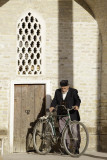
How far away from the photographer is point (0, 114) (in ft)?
39.5

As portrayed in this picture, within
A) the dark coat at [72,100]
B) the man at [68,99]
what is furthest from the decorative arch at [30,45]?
the dark coat at [72,100]

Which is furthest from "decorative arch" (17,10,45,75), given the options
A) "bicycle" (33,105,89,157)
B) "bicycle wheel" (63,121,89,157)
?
"bicycle wheel" (63,121,89,157)

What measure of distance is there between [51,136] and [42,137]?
633 millimetres

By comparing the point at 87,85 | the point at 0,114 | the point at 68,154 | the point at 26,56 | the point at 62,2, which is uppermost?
the point at 62,2

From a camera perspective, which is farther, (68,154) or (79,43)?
(79,43)

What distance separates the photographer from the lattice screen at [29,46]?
12.3 m

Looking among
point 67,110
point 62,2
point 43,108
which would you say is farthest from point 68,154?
point 62,2

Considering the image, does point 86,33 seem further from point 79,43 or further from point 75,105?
point 75,105

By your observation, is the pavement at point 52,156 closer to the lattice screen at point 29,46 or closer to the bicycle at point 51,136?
the bicycle at point 51,136

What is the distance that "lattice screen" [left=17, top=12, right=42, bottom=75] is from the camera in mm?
12336

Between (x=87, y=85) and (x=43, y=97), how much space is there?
1.23 meters

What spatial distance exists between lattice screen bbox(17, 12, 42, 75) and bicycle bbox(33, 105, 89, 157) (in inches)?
60.7

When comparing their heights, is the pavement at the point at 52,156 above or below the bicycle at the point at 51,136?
below

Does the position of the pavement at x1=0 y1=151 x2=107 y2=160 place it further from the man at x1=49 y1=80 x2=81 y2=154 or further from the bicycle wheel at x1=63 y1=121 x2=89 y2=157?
the man at x1=49 y1=80 x2=81 y2=154
